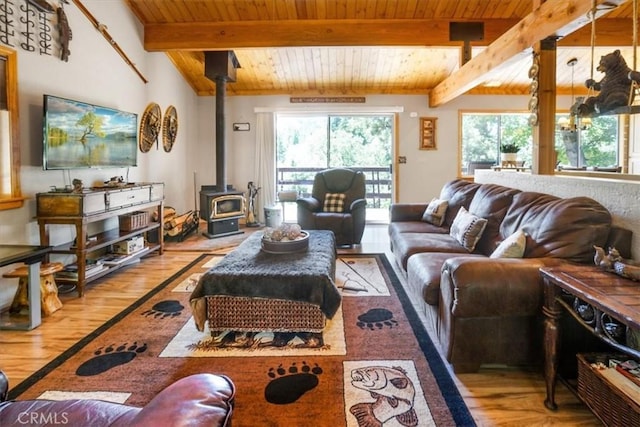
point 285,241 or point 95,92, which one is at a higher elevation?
point 95,92

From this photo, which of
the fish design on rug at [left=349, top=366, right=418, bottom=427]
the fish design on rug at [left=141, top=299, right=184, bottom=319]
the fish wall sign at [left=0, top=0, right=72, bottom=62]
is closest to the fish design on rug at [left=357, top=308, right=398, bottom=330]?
the fish design on rug at [left=349, top=366, right=418, bottom=427]

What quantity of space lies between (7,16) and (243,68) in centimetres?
380

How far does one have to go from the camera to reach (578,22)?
2836 millimetres

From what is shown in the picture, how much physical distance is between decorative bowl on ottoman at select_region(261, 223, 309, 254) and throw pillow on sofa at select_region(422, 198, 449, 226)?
67.7 inches

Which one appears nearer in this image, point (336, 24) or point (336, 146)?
point (336, 24)

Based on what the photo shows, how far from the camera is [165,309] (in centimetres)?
301

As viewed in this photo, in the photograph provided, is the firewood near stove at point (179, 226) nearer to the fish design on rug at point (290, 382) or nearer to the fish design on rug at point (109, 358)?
the fish design on rug at point (109, 358)

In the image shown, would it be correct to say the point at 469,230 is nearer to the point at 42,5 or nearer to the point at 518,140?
the point at 42,5

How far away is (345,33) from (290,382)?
4.38m

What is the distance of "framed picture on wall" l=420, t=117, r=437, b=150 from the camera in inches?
286

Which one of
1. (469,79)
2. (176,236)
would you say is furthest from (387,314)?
(176,236)

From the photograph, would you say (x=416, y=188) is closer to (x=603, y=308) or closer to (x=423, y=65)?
(x=423, y=65)

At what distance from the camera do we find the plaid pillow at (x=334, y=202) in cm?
538

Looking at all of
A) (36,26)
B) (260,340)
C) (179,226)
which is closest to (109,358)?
(260,340)
